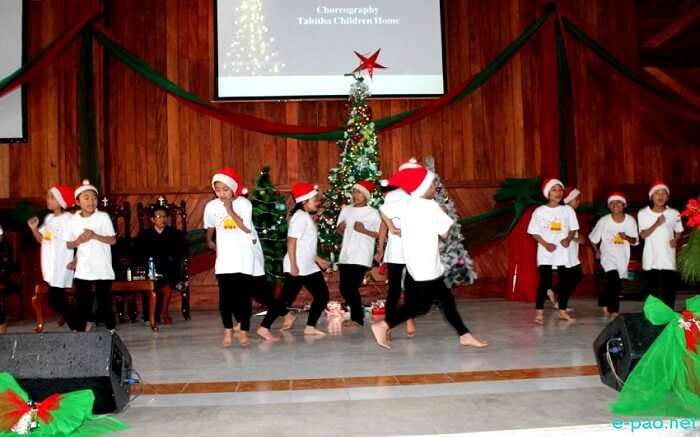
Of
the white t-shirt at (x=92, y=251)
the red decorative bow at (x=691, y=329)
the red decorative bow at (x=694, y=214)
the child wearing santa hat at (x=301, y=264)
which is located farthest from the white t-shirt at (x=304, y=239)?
the red decorative bow at (x=691, y=329)

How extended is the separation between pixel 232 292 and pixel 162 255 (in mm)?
2647

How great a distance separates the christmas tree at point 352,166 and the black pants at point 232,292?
2868mm

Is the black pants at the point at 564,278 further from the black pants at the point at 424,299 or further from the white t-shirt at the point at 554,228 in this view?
the black pants at the point at 424,299

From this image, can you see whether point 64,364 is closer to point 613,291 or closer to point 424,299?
point 424,299

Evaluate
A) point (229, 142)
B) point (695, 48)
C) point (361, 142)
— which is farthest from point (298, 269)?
point (695, 48)

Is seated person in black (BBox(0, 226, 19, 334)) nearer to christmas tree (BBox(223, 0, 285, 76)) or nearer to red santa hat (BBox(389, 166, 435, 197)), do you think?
christmas tree (BBox(223, 0, 285, 76))

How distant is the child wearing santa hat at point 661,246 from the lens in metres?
7.33

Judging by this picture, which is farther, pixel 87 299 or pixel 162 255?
pixel 162 255

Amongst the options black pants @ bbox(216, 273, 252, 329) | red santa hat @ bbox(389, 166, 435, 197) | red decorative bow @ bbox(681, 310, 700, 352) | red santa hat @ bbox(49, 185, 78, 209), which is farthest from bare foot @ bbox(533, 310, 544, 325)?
red santa hat @ bbox(49, 185, 78, 209)

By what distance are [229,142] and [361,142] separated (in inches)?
88.7

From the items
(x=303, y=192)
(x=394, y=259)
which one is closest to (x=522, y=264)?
(x=394, y=259)

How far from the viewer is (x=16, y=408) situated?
3.29 metres

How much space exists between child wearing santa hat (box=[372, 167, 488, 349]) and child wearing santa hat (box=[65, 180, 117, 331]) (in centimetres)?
284

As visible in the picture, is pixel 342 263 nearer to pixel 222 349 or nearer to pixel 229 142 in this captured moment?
pixel 222 349
